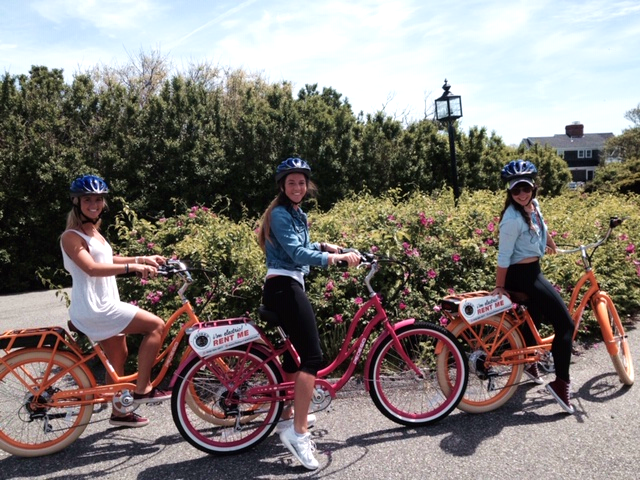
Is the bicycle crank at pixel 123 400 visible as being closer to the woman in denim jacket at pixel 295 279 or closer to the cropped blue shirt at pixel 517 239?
the woman in denim jacket at pixel 295 279

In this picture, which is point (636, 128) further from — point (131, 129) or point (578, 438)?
point (578, 438)

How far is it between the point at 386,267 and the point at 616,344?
2073 millimetres

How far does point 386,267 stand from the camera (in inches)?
206

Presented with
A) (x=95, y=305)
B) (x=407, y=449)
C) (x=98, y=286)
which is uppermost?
(x=98, y=286)

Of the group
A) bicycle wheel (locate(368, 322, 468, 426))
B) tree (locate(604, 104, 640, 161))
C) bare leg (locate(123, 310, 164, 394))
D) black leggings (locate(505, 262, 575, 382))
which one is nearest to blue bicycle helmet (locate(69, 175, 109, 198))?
bare leg (locate(123, 310, 164, 394))

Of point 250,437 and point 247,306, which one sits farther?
point 247,306

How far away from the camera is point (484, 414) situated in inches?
157

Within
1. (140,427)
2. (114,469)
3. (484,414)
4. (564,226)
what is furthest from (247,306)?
(564,226)

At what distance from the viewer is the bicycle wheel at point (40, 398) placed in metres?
3.51

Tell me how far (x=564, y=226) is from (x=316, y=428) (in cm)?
436

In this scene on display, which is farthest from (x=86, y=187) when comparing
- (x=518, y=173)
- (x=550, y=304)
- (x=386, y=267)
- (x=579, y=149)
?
(x=579, y=149)

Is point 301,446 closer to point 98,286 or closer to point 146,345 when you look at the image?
point 146,345

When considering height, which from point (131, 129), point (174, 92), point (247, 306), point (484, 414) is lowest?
point (484, 414)

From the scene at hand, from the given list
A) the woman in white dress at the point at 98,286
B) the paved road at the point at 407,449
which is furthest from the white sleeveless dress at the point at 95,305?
the paved road at the point at 407,449
